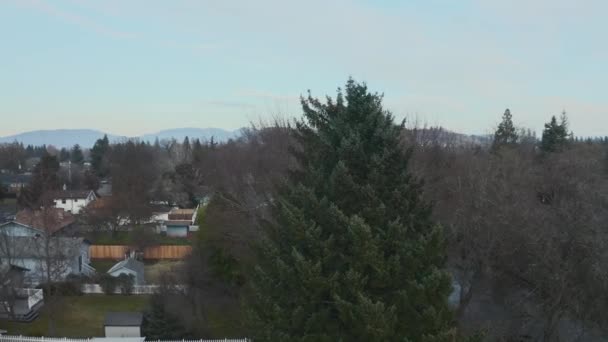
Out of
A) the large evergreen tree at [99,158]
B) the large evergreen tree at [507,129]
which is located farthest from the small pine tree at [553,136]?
the large evergreen tree at [99,158]

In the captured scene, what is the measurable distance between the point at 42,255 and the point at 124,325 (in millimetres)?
9554

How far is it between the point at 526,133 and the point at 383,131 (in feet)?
140

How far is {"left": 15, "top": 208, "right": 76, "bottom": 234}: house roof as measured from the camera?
21247mm

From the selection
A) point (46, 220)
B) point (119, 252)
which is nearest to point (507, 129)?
point (119, 252)

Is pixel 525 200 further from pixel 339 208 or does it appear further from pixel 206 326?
pixel 206 326

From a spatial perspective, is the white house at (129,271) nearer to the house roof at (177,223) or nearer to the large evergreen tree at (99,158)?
the house roof at (177,223)

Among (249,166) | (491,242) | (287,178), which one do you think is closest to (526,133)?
(249,166)

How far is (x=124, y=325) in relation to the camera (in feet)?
51.7

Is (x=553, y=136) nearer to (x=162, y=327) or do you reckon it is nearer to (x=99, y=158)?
(x=162, y=327)

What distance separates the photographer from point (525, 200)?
14102mm

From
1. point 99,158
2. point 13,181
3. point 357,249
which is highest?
point 99,158

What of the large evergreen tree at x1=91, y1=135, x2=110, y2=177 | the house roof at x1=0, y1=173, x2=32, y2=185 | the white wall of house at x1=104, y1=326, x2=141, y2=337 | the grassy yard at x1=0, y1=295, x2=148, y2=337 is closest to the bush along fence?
the grassy yard at x1=0, y1=295, x2=148, y2=337

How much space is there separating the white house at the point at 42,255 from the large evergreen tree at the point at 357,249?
1524cm

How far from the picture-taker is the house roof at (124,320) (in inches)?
622
